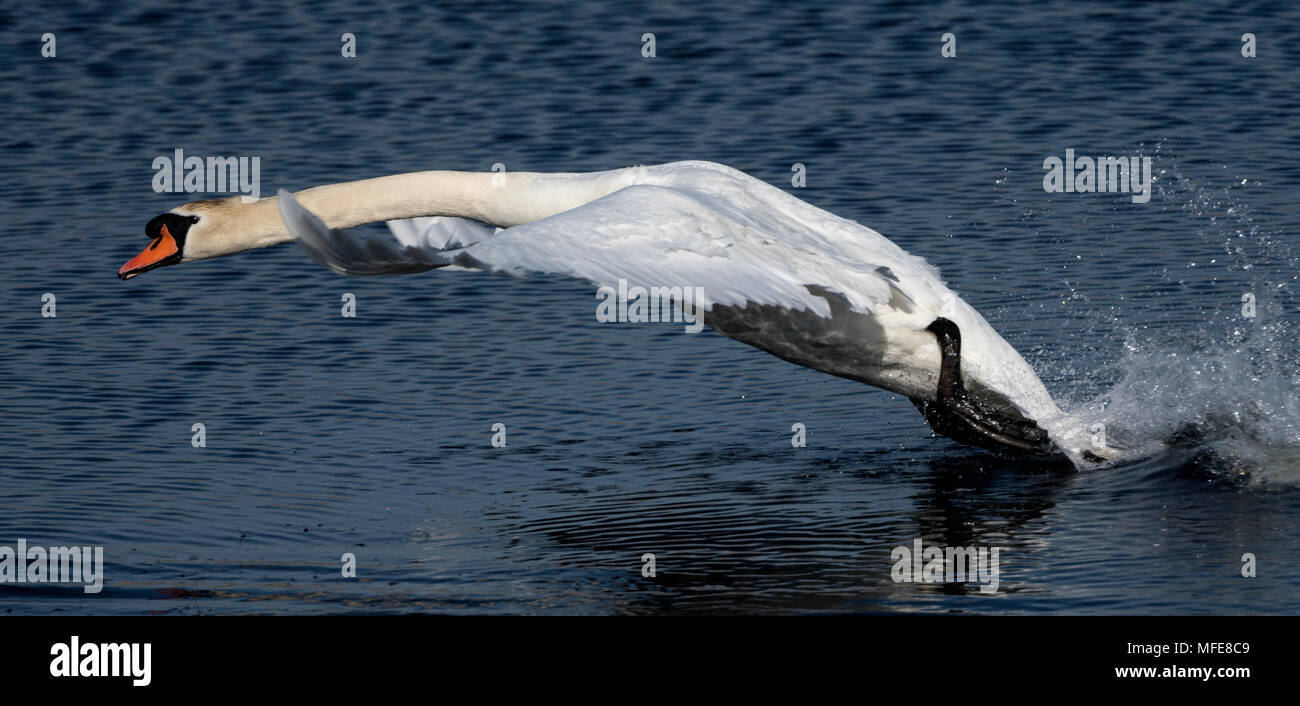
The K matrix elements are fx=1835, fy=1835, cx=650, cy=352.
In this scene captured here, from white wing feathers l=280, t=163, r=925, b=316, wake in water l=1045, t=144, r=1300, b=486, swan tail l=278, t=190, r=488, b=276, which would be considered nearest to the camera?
white wing feathers l=280, t=163, r=925, b=316

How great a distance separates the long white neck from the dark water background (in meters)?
1.39

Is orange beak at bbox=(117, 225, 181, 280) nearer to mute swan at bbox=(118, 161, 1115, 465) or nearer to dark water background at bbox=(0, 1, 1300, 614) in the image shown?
mute swan at bbox=(118, 161, 1115, 465)

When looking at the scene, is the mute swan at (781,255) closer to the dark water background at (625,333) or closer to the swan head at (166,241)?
the swan head at (166,241)

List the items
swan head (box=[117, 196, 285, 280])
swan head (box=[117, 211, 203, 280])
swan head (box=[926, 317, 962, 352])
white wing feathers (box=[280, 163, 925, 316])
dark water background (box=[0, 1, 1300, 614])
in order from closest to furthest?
white wing feathers (box=[280, 163, 925, 316]) < dark water background (box=[0, 1, 1300, 614]) < swan head (box=[926, 317, 962, 352]) < swan head (box=[117, 196, 285, 280]) < swan head (box=[117, 211, 203, 280])

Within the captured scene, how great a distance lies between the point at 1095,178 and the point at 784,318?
6.80 meters

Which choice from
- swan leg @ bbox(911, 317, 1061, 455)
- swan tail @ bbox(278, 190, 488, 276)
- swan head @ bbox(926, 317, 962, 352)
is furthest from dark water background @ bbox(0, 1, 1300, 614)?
swan tail @ bbox(278, 190, 488, 276)

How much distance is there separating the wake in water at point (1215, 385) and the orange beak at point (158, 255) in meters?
4.67

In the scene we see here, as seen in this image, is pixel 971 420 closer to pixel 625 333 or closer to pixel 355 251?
pixel 625 333

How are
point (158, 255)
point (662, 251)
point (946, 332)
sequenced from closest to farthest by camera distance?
point (662, 251), point (946, 332), point (158, 255)

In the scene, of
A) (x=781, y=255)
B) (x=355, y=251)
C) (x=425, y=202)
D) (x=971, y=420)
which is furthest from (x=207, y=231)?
(x=971, y=420)

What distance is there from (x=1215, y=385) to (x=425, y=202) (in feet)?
14.1

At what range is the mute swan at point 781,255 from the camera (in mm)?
7953

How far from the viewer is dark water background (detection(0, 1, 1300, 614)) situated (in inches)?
326

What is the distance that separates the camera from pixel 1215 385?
32.2 feet
